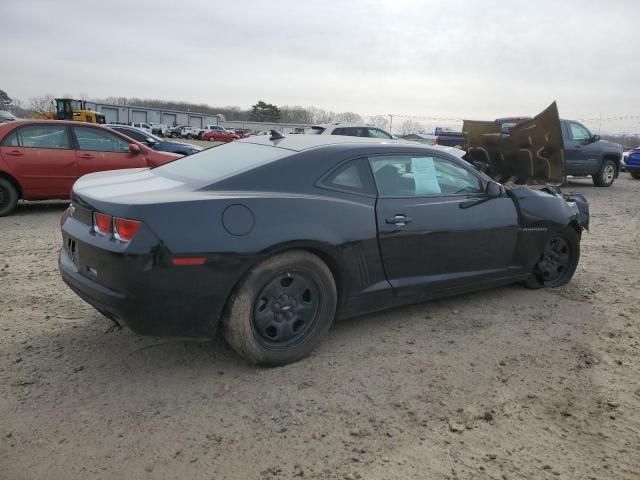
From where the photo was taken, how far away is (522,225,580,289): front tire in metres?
4.71

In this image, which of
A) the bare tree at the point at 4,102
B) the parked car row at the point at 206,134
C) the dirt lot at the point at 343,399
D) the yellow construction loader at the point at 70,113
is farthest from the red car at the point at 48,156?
the bare tree at the point at 4,102

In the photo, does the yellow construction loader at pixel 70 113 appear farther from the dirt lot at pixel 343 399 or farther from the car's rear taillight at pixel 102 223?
the car's rear taillight at pixel 102 223

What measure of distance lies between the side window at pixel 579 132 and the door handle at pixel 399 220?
10991 mm

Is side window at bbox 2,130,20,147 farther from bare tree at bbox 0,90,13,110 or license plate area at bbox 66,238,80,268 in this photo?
bare tree at bbox 0,90,13,110

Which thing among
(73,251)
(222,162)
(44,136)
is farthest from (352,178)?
(44,136)

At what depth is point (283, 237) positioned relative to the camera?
301cm

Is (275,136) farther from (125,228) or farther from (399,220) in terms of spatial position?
(125,228)

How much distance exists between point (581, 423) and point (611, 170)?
1317cm

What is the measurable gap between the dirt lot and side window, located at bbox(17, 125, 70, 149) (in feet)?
12.9

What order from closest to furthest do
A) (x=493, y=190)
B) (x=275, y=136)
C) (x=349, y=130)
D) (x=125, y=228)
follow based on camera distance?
(x=125, y=228) < (x=275, y=136) < (x=493, y=190) < (x=349, y=130)

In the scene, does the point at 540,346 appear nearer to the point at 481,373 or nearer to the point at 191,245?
the point at 481,373

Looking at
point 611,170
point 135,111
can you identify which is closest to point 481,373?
point 611,170

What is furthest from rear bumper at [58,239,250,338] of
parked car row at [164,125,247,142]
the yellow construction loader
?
parked car row at [164,125,247,142]

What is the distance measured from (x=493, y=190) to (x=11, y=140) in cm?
670
